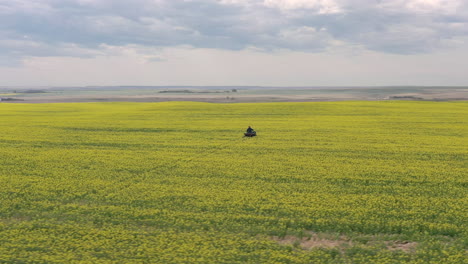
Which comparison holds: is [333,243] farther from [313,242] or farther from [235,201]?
[235,201]

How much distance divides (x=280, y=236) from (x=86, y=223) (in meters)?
6.87

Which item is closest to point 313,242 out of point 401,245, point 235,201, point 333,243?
point 333,243

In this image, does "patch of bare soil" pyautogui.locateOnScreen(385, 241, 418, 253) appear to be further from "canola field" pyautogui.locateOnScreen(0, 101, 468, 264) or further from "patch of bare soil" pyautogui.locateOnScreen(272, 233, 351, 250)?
"patch of bare soil" pyautogui.locateOnScreen(272, 233, 351, 250)

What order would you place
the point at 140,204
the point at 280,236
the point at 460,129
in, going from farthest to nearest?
the point at 460,129
the point at 140,204
the point at 280,236

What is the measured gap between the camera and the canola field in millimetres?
11406

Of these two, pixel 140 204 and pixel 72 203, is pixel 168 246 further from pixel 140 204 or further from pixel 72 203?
pixel 72 203

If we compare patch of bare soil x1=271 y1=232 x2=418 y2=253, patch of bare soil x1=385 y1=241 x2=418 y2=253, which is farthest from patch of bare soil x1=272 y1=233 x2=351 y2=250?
patch of bare soil x1=385 y1=241 x2=418 y2=253

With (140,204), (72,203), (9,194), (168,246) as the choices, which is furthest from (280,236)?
(9,194)

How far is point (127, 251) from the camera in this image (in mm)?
11352

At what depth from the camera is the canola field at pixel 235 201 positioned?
449 inches

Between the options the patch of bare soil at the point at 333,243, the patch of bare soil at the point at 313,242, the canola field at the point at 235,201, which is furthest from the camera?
the patch of bare soil at the point at 313,242

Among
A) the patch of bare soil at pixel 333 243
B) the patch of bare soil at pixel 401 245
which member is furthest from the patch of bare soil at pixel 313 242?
the patch of bare soil at pixel 401 245

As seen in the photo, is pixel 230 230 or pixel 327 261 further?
pixel 230 230

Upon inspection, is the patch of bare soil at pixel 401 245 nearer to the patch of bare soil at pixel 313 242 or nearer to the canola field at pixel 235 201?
the canola field at pixel 235 201
